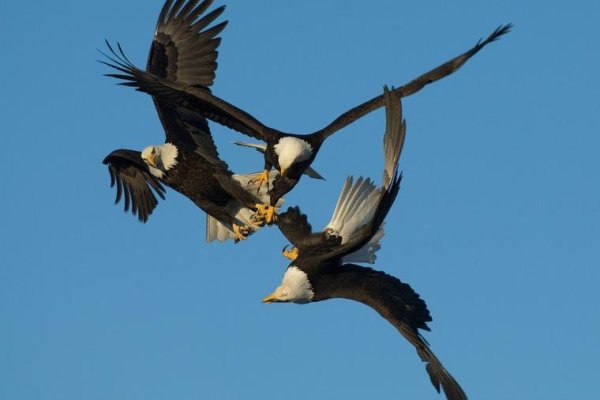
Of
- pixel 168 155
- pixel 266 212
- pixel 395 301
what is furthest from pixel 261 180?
pixel 395 301

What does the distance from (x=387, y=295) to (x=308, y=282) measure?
1.98 feet

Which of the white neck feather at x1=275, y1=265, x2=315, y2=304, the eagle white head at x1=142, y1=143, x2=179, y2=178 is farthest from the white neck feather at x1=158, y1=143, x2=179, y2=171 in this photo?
the white neck feather at x1=275, y1=265, x2=315, y2=304

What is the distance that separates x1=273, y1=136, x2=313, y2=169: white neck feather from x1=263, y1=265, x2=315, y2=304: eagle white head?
3.13ft

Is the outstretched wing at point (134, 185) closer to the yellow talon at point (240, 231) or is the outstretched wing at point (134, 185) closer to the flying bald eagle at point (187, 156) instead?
the flying bald eagle at point (187, 156)

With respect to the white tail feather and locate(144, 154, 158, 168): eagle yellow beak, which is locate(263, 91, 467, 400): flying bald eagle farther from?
locate(144, 154, 158, 168): eagle yellow beak

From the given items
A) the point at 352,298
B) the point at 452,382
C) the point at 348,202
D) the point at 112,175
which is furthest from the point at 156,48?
the point at 452,382

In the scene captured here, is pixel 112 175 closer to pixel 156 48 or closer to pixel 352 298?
pixel 156 48

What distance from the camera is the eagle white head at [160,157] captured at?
12375 mm

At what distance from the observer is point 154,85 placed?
38.7 feet

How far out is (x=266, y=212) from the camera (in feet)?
39.9

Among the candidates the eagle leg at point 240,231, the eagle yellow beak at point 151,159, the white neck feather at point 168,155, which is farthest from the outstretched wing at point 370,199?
the eagle yellow beak at point 151,159

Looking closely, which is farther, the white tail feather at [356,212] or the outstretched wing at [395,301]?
the white tail feather at [356,212]

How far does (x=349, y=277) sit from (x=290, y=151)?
1.23 m

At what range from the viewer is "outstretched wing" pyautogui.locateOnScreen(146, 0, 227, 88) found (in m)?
13.6
